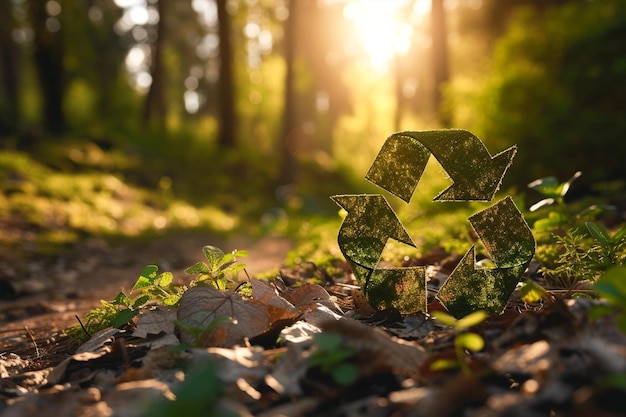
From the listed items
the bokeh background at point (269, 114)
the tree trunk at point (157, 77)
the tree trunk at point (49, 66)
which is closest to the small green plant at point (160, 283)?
the bokeh background at point (269, 114)

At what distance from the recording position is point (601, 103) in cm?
724

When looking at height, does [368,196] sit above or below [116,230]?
above

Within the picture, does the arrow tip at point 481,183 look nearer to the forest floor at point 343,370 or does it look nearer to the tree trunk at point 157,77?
the forest floor at point 343,370

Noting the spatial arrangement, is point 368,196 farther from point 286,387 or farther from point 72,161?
point 72,161

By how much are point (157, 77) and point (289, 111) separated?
26.1 ft

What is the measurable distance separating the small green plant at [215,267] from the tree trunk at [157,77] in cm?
2110

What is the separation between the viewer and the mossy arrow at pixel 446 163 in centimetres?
196

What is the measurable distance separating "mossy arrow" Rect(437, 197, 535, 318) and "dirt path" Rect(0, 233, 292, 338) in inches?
73.8

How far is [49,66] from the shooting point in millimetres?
14680

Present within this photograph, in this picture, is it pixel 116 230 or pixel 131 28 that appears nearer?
pixel 116 230

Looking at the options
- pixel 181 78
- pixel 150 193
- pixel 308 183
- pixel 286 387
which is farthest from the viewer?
pixel 181 78

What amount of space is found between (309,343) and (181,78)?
165 ft

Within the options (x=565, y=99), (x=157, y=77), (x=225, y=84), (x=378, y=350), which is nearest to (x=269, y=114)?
(x=157, y=77)

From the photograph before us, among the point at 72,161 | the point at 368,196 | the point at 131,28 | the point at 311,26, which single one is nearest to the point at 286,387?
the point at 368,196
